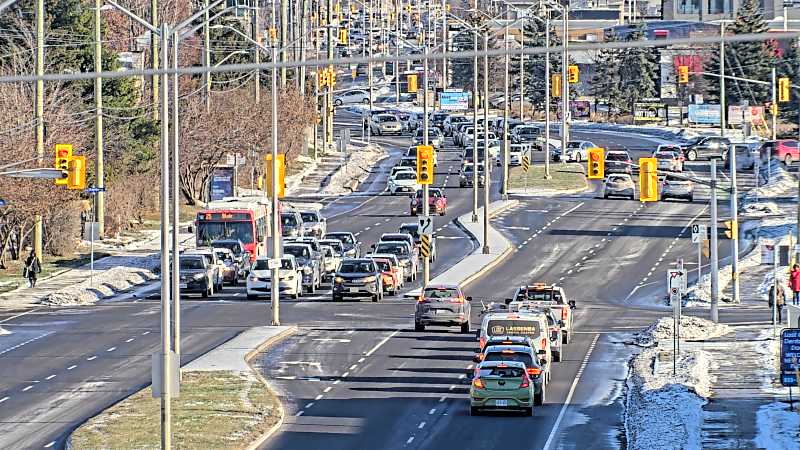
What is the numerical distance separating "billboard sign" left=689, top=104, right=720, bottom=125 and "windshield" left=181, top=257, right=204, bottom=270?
287 feet

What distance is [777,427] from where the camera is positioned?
3559 cm

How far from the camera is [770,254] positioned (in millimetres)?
55062

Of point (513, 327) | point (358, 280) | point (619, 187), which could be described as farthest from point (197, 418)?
point (619, 187)

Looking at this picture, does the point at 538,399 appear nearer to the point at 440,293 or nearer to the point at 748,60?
the point at 440,293

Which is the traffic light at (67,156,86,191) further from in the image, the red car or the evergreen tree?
the evergreen tree

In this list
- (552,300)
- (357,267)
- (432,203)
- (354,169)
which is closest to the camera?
(552,300)

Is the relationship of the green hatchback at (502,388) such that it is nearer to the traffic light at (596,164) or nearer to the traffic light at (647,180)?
the traffic light at (647,180)

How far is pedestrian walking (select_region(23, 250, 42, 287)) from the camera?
62594 mm

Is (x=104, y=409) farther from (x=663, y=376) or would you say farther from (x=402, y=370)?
(x=663, y=376)

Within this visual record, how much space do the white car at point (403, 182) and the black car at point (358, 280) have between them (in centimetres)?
3936

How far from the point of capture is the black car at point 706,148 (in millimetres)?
111562

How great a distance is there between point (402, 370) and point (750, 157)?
7064 cm

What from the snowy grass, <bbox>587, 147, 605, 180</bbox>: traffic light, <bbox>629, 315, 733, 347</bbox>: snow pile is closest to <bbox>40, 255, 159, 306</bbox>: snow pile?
<bbox>587, 147, 605, 180</bbox>: traffic light

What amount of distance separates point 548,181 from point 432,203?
15725 mm
